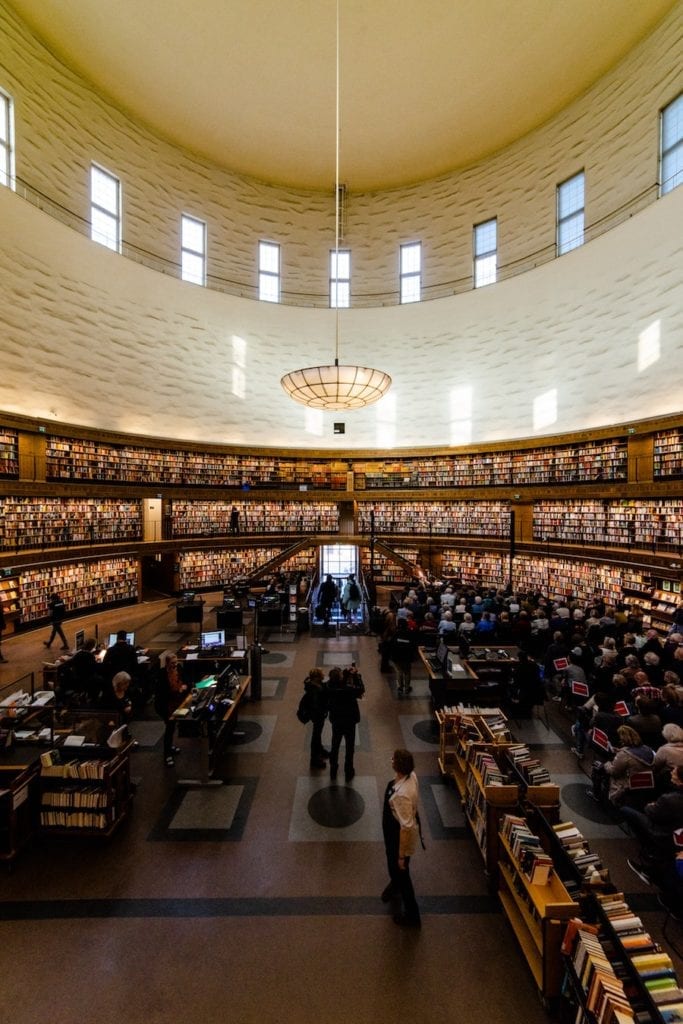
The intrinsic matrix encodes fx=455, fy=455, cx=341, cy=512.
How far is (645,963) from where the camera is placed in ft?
7.45

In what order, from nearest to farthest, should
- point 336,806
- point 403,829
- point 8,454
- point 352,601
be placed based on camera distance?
point 403,829 < point 336,806 < point 8,454 < point 352,601

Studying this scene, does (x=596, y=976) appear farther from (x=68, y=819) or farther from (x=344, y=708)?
(x=68, y=819)

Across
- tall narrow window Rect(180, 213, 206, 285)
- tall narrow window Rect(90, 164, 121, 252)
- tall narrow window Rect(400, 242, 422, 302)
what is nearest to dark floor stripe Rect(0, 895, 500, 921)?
tall narrow window Rect(90, 164, 121, 252)

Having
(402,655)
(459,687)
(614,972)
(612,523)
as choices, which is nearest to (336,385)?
(402,655)

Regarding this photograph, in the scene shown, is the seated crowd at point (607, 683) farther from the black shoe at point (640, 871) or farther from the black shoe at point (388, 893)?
the black shoe at point (388, 893)

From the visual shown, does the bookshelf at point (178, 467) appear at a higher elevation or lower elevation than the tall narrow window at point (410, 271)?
lower

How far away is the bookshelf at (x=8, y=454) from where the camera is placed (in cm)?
1052

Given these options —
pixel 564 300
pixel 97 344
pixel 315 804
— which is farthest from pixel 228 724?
pixel 564 300

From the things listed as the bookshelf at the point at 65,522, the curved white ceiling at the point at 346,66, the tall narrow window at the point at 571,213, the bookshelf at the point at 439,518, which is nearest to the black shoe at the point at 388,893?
the bookshelf at the point at 65,522

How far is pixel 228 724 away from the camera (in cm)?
569

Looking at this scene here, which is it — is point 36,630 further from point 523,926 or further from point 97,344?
point 523,926

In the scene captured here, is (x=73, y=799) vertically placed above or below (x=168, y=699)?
below

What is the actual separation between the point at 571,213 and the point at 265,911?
696 inches

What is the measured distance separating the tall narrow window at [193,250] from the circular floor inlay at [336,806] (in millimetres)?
15863
